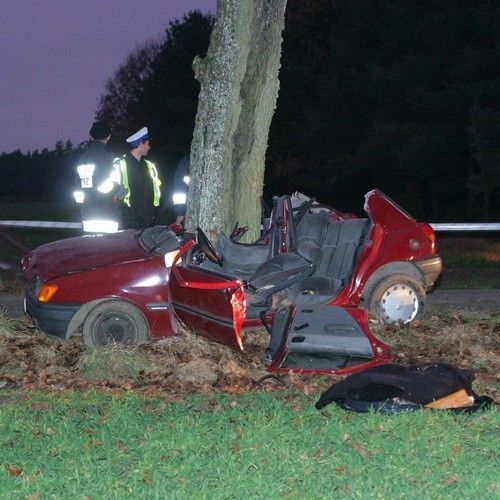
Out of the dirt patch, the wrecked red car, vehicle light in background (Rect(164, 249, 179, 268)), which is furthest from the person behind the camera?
vehicle light in background (Rect(164, 249, 179, 268))

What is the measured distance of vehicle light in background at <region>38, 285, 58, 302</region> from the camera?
8.58 meters

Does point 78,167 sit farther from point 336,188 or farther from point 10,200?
point 10,200

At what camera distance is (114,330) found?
871 centimetres

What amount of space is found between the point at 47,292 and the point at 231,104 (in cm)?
289

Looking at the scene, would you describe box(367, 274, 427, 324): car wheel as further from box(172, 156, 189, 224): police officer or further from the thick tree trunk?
box(172, 156, 189, 224): police officer

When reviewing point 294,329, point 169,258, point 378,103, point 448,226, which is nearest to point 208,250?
point 169,258

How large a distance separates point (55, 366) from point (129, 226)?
3883 millimetres

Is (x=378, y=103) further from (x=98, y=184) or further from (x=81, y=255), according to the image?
(x=81, y=255)

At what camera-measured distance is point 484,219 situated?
37125 millimetres

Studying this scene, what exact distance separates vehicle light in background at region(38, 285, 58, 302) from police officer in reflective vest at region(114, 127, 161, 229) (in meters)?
3.24

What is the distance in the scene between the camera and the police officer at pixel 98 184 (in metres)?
11.5

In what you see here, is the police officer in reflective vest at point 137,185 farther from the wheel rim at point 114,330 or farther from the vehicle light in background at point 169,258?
the wheel rim at point 114,330

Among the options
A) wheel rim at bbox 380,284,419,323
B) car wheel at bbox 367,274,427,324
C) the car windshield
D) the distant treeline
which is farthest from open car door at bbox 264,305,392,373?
the distant treeline

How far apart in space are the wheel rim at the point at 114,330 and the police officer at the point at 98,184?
3.05 meters
